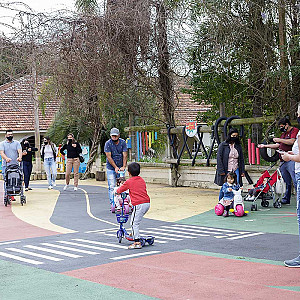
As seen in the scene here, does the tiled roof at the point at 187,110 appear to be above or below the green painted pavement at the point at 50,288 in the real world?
above

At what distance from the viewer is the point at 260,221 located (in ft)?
37.7

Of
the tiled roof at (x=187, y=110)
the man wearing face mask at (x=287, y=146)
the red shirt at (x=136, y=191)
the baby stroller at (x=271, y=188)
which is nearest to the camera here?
the red shirt at (x=136, y=191)

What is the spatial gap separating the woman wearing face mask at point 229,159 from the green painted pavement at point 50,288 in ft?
20.9

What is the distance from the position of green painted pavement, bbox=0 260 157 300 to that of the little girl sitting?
5695 millimetres

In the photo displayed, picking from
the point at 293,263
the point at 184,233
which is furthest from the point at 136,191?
the point at 293,263

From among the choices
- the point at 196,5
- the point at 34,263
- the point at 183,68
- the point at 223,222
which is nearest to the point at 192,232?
the point at 223,222

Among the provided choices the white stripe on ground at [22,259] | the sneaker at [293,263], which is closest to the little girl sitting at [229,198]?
the sneaker at [293,263]

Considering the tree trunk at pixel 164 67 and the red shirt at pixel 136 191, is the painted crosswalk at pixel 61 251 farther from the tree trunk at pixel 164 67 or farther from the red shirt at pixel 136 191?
the tree trunk at pixel 164 67

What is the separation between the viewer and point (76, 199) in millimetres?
16719

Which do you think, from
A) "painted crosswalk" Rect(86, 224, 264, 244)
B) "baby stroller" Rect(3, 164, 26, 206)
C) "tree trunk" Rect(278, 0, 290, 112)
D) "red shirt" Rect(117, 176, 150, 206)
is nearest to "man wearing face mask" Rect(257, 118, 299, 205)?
"tree trunk" Rect(278, 0, 290, 112)

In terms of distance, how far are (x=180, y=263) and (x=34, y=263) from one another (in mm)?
2010

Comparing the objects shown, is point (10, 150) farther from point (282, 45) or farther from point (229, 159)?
point (282, 45)

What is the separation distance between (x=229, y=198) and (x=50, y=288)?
6506mm

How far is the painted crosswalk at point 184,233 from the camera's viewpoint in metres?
9.84
